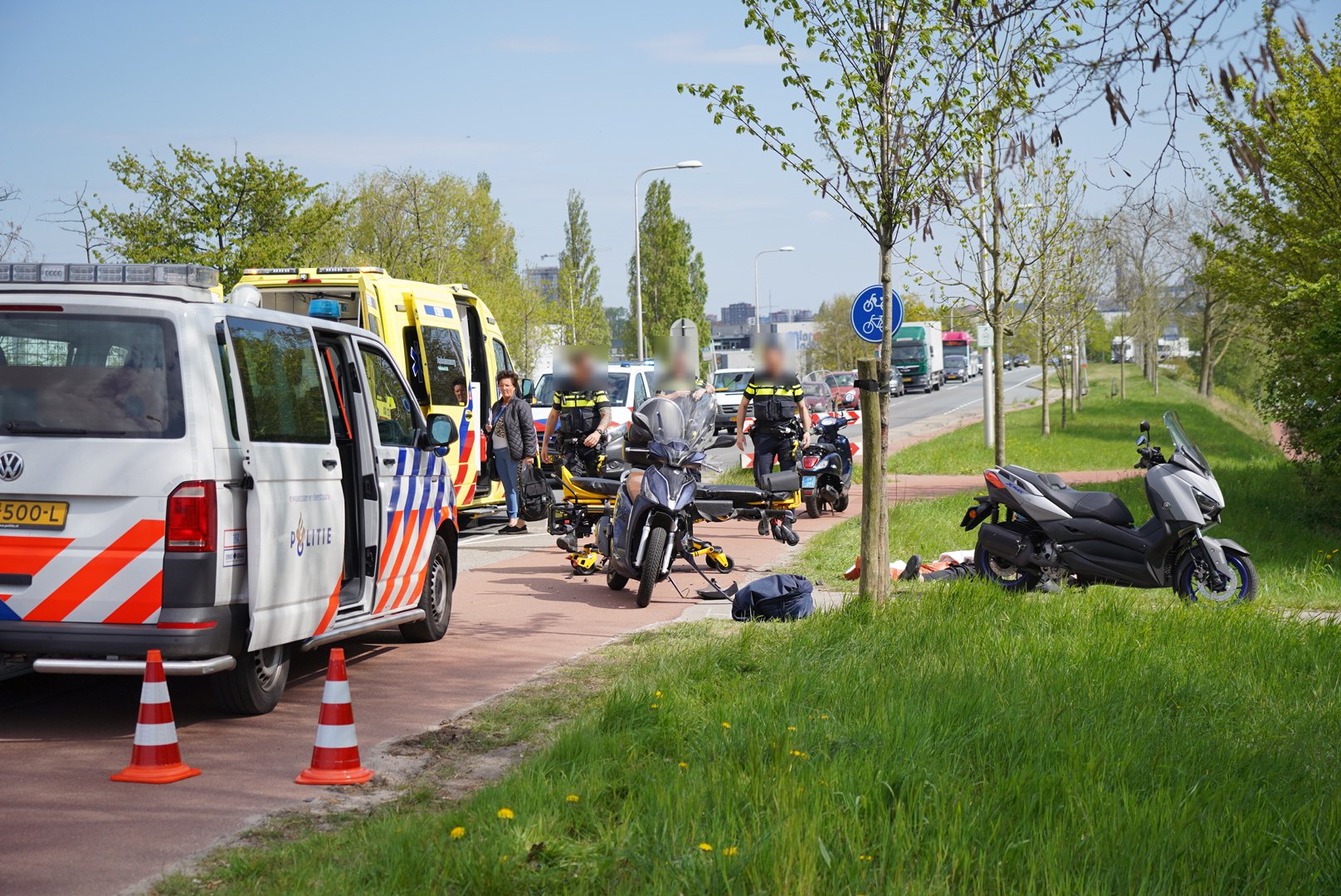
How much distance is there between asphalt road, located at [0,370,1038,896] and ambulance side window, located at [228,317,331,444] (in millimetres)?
1421

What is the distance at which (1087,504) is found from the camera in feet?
31.6

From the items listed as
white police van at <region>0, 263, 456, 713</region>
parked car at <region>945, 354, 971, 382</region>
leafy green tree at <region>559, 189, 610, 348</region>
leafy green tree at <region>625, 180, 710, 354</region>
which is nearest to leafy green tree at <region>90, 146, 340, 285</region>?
white police van at <region>0, 263, 456, 713</region>

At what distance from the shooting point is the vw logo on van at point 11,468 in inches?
225

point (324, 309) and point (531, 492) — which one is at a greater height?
point (324, 309)

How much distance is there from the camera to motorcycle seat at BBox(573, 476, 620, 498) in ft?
43.5

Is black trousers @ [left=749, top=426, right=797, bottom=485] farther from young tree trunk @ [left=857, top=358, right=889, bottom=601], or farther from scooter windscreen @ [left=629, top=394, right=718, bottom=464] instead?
young tree trunk @ [left=857, top=358, right=889, bottom=601]

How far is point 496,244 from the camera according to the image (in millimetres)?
41750

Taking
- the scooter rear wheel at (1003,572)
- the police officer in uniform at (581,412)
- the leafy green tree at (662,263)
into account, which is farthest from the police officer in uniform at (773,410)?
the leafy green tree at (662,263)

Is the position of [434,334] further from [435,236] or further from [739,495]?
[435,236]

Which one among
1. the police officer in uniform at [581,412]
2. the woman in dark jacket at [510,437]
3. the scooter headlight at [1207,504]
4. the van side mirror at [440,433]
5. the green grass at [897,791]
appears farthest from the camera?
the woman in dark jacket at [510,437]

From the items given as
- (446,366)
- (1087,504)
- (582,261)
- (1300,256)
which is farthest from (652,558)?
(582,261)

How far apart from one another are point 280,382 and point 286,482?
0.53 m

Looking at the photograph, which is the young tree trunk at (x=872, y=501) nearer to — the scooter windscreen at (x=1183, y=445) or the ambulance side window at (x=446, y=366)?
the scooter windscreen at (x=1183, y=445)

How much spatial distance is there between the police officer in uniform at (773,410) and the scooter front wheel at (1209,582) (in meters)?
6.16
